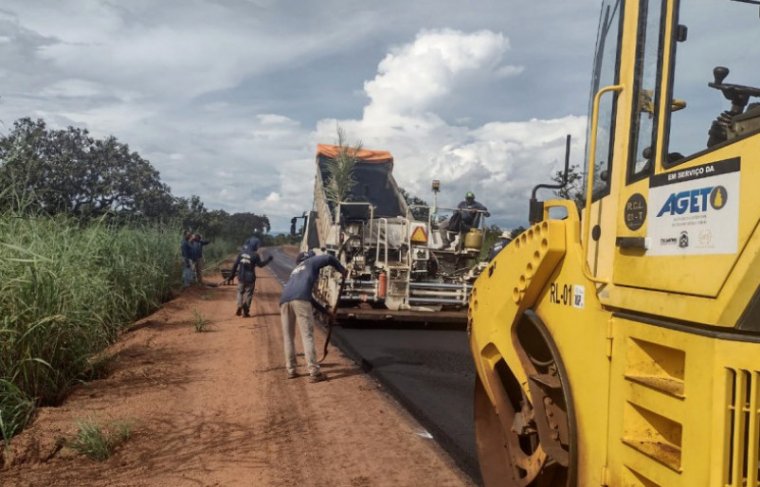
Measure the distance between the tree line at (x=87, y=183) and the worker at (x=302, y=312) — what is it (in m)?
3.10

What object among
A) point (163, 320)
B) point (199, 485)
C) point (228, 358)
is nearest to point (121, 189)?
point (163, 320)

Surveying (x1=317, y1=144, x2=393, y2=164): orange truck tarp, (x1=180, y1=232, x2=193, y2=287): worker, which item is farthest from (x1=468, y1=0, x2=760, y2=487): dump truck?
(x1=180, y1=232, x2=193, y2=287): worker

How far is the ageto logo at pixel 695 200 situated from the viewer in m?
2.12

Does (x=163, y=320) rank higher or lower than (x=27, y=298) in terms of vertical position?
lower

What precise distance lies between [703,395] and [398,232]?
35.1 feet

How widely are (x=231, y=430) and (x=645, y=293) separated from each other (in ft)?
13.8

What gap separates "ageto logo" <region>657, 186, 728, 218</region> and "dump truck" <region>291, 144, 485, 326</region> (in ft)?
30.6

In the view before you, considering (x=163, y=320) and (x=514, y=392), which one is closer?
(x=514, y=392)

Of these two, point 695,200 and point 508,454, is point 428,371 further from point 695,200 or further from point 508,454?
point 695,200

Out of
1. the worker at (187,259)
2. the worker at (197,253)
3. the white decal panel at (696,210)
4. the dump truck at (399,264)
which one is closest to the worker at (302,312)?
the dump truck at (399,264)

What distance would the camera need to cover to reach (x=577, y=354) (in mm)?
2801

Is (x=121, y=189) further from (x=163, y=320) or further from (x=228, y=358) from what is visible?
(x=228, y=358)

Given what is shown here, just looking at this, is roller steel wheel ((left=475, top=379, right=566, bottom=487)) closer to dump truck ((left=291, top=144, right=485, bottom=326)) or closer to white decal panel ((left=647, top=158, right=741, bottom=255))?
white decal panel ((left=647, top=158, right=741, bottom=255))

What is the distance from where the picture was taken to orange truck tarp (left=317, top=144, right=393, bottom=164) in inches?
614
